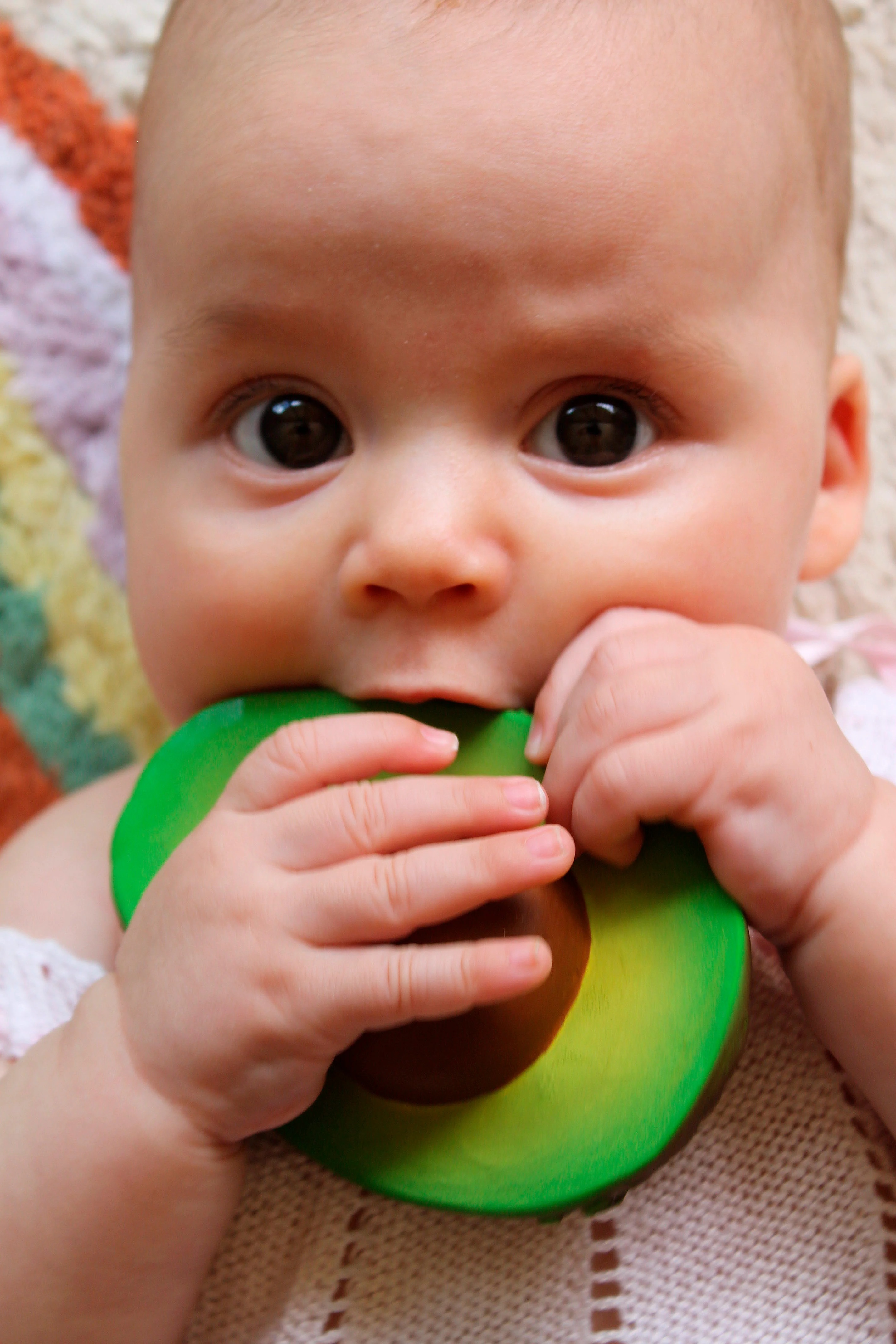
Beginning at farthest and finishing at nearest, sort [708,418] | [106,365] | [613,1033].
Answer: [106,365] → [708,418] → [613,1033]

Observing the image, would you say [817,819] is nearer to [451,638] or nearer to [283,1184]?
[451,638]

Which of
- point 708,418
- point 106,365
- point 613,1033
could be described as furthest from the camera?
point 106,365

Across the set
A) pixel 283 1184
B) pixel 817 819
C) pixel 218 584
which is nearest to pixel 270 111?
pixel 218 584

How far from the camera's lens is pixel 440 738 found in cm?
80

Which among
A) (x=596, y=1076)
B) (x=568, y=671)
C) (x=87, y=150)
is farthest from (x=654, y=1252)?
(x=87, y=150)

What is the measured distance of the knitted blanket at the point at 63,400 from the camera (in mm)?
1307

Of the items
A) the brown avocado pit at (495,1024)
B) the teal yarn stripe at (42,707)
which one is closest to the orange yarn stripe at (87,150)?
the teal yarn stripe at (42,707)

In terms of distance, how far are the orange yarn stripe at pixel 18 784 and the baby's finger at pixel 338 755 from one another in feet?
1.89

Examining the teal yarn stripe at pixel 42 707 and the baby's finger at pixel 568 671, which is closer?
the baby's finger at pixel 568 671

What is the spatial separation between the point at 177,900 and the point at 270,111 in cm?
53

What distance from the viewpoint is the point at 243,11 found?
942 mm

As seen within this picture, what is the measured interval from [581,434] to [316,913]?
38 cm

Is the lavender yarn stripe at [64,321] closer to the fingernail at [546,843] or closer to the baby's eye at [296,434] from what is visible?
the baby's eye at [296,434]

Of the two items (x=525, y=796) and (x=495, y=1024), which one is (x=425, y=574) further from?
(x=495, y=1024)
